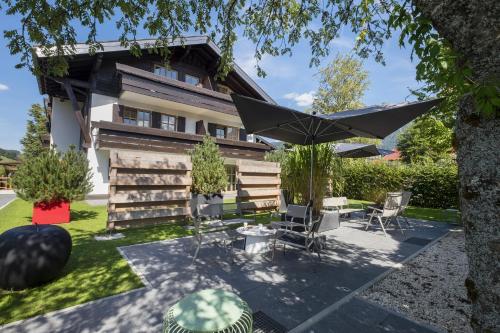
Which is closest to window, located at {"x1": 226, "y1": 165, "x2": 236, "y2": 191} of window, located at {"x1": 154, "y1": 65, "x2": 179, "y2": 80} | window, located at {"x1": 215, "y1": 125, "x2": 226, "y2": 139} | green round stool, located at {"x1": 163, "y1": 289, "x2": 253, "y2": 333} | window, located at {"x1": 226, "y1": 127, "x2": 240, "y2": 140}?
window, located at {"x1": 226, "y1": 127, "x2": 240, "y2": 140}

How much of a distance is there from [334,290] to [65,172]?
8.00 meters

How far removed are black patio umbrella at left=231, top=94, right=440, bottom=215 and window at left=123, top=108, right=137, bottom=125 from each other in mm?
10596

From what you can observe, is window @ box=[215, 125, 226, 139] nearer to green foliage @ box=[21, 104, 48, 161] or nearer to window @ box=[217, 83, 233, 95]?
window @ box=[217, 83, 233, 95]

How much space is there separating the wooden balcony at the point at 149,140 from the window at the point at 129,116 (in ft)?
6.12

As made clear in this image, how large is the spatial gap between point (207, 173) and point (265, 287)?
5.84m

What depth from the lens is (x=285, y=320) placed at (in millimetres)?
2992

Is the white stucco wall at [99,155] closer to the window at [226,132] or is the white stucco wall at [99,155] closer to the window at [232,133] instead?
the window at [226,132]

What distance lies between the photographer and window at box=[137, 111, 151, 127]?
15.0 meters

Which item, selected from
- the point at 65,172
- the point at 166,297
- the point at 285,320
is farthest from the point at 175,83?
the point at 285,320

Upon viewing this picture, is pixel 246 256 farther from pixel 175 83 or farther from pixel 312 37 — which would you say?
pixel 175 83

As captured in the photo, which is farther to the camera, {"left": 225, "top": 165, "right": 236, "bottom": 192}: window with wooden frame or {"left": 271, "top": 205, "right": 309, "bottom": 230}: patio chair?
{"left": 225, "top": 165, "right": 236, "bottom": 192}: window with wooden frame

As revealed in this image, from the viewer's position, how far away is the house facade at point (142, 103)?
1280 centimetres

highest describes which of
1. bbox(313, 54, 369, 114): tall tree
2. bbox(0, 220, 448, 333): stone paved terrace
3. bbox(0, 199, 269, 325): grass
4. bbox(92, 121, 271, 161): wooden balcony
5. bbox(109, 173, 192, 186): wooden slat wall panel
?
bbox(313, 54, 369, 114): tall tree

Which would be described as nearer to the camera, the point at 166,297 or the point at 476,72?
the point at 476,72
